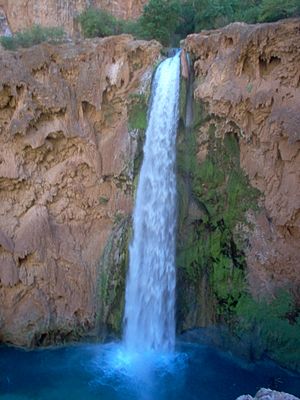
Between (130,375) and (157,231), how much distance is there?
4192 millimetres

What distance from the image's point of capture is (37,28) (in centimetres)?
1797

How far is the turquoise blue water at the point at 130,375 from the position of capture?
36.7ft

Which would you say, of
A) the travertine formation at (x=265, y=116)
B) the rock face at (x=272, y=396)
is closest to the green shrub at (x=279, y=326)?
the travertine formation at (x=265, y=116)

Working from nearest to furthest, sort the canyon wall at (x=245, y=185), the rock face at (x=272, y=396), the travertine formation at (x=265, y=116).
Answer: the rock face at (x=272, y=396) → the travertine formation at (x=265, y=116) → the canyon wall at (x=245, y=185)

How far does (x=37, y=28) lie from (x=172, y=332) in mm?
12936

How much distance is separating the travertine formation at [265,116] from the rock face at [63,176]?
7.90 feet

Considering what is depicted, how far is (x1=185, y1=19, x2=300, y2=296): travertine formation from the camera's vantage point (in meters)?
11.8

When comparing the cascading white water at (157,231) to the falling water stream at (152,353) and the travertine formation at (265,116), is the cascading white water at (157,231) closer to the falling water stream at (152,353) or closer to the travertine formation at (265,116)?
the falling water stream at (152,353)

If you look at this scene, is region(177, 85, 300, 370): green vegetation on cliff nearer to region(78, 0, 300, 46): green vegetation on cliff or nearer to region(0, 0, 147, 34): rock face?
region(78, 0, 300, 46): green vegetation on cliff

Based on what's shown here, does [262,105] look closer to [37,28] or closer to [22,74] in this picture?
[22,74]

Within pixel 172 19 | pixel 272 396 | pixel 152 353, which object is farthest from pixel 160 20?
pixel 272 396

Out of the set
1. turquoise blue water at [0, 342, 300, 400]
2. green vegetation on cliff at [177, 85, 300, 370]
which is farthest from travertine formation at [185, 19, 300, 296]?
turquoise blue water at [0, 342, 300, 400]

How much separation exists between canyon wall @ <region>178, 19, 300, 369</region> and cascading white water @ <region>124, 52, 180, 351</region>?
0.44m

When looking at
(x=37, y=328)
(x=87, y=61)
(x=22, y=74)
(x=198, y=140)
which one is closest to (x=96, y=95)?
(x=87, y=61)
